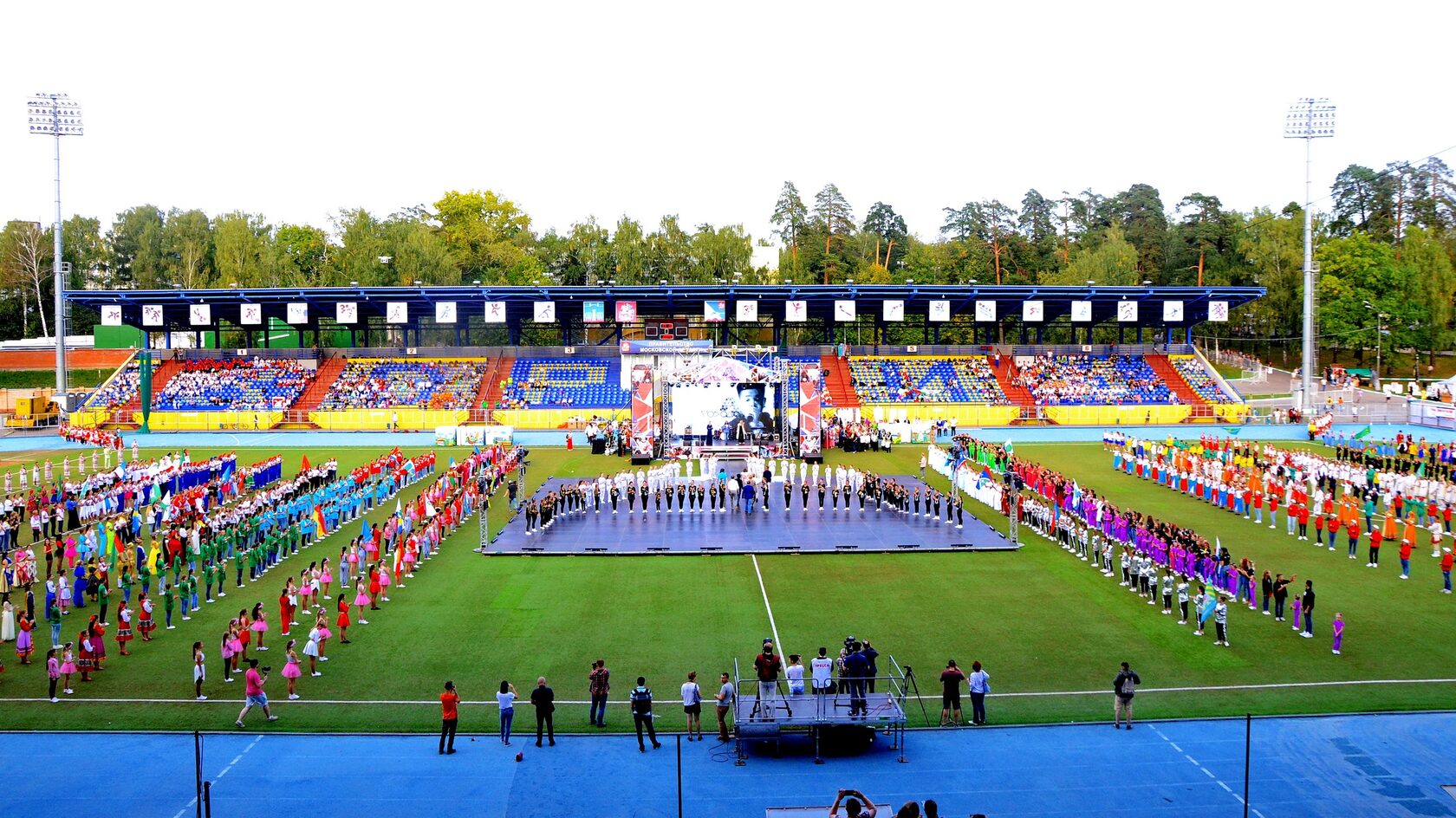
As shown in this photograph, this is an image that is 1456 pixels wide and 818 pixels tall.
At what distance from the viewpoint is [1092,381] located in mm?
61469

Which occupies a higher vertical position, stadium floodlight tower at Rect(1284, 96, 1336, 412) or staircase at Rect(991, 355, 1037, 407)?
stadium floodlight tower at Rect(1284, 96, 1336, 412)

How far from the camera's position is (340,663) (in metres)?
16.5

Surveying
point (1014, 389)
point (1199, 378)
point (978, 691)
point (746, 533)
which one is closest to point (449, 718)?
point (978, 691)

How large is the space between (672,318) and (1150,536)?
140 feet

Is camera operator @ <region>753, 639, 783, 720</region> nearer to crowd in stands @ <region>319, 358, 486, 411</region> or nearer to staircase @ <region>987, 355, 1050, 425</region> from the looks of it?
staircase @ <region>987, 355, 1050, 425</region>

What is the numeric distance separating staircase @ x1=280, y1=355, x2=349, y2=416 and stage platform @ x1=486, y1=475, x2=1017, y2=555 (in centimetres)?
3280

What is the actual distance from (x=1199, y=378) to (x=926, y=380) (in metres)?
17.2

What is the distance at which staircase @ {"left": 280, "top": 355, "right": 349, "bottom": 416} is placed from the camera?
57.4 meters

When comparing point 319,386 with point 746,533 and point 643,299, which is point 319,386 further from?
point 746,533

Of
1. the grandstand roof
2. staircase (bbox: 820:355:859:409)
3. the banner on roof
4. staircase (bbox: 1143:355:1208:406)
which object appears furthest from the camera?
staircase (bbox: 1143:355:1208:406)

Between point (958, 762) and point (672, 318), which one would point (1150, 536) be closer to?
point (958, 762)

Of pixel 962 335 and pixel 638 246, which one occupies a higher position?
pixel 638 246

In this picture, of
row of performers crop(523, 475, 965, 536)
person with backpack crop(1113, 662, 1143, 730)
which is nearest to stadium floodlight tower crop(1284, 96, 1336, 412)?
row of performers crop(523, 475, 965, 536)

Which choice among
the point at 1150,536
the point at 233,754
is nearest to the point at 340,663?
the point at 233,754
